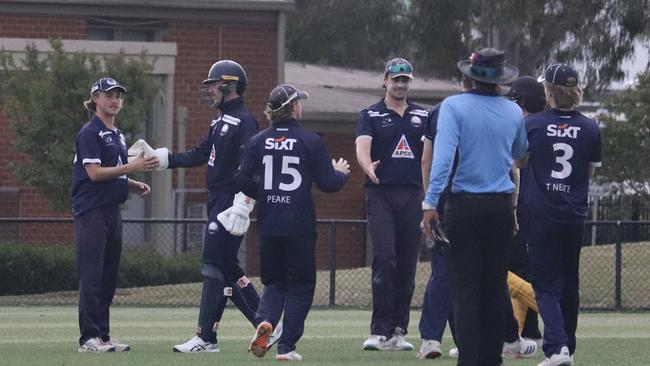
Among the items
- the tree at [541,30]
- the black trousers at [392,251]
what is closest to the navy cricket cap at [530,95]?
the black trousers at [392,251]

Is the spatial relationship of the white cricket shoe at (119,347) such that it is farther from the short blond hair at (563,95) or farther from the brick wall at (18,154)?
the brick wall at (18,154)

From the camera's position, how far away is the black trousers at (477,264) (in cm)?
855

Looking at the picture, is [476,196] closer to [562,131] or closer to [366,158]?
[562,131]

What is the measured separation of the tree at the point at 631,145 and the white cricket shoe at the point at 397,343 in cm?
1703

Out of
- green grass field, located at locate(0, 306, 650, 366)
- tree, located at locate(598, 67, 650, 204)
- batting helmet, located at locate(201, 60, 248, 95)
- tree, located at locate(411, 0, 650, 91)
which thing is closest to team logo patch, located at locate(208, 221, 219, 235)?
green grass field, located at locate(0, 306, 650, 366)

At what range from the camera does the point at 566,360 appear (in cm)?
972

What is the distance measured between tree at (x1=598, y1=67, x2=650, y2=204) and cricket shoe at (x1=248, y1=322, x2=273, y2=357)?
1871 cm

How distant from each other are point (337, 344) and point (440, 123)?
4.12m

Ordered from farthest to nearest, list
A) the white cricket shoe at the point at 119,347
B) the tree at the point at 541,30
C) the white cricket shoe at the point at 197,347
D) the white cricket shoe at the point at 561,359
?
the tree at the point at 541,30
the white cricket shoe at the point at 119,347
the white cricket shoe at the point at 197,347
the white cricket shoe at the point at 561,359

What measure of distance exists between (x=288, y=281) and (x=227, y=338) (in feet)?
9.76

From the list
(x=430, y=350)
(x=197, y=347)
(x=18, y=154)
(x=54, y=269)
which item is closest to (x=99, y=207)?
(x=197, y=347)

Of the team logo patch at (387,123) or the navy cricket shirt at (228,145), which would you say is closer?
the navy cricket shirt at (228,145)

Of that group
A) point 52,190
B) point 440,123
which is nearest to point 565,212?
point 440,123

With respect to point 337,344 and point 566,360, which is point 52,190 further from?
point 566,360
